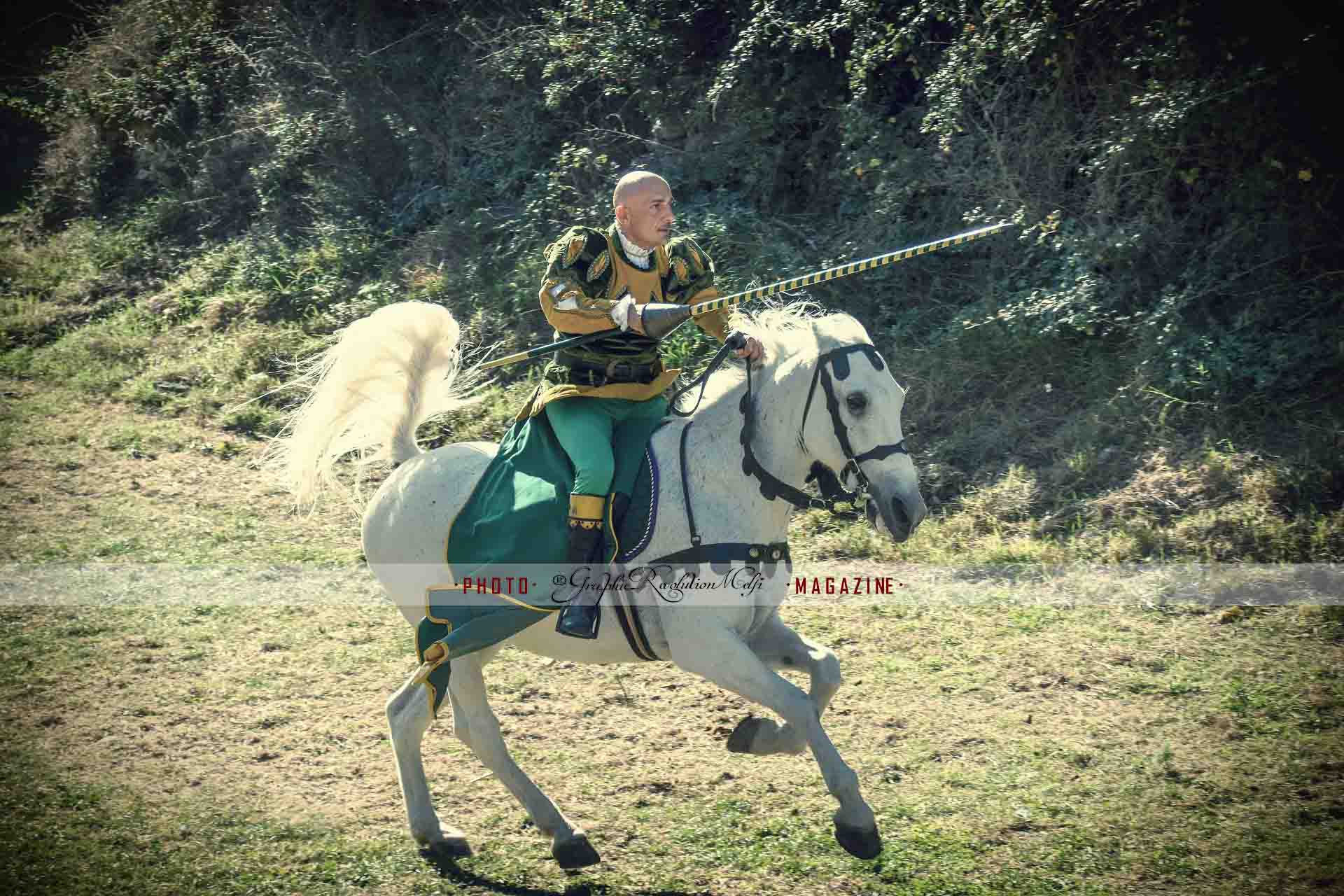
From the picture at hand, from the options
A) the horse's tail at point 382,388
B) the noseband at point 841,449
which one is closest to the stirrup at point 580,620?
the noseband at point 841,449

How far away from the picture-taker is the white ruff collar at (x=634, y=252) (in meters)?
4.71

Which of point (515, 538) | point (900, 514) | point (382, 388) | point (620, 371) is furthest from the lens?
point (382, 388)

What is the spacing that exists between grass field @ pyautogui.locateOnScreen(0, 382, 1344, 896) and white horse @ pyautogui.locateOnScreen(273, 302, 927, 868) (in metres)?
0.44

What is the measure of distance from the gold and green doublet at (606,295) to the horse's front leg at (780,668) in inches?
43.5

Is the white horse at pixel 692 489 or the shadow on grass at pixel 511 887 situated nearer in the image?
the white horse at pixel 692 489

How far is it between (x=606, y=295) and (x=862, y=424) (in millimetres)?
1213

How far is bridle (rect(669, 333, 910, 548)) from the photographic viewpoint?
4172 mm

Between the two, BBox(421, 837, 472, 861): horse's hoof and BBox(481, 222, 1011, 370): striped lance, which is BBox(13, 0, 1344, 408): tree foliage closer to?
BBox(481, 222, 1011, 370): striped lance

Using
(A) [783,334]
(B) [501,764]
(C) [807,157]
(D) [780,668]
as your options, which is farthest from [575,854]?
(C) [807,157]

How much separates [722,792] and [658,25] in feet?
28.1

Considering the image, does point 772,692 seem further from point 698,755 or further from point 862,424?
point 698,755

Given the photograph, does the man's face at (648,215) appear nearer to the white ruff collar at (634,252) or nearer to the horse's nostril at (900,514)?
the white ruff collar at (634,252)

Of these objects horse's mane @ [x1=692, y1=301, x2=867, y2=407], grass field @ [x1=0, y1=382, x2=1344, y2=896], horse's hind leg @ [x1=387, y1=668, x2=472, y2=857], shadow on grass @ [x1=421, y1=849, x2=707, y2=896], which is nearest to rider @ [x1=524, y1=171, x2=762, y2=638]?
horse's mane @ [x1=692, y1=301, x2=867, y2=407]

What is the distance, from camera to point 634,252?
15.5 ft
